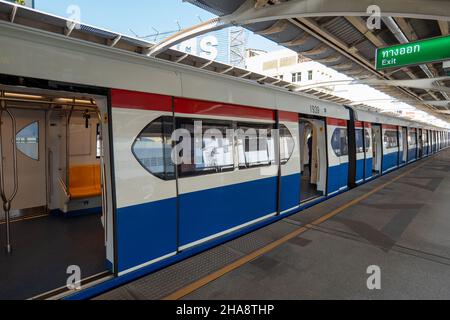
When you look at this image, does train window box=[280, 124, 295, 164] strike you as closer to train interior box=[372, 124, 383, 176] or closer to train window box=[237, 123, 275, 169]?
train window box=[237, 123, 275, 169]

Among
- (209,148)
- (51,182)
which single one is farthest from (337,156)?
(51,182)

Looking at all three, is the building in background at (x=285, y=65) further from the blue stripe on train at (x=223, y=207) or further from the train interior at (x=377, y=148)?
the blue stripe on train at (x=223, y=207)

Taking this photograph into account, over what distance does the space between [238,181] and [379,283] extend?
7.24ft

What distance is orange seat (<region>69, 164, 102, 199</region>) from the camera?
5.40 m

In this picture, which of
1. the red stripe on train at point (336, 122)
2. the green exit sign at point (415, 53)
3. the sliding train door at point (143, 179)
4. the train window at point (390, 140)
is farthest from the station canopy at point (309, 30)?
the train window at point (390, 140)

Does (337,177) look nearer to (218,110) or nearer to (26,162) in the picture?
(218,110)

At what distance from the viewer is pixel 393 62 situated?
17.1 feet

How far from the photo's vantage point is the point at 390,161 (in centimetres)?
1203

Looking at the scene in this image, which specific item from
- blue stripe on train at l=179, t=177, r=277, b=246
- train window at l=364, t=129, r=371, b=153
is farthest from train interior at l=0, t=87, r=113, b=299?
train window at l=364, t=129, r=371, b=153

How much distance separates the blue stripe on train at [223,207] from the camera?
134 inches

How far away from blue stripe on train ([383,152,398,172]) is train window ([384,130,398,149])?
1.26 feet

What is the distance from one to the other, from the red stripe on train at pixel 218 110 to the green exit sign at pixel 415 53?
9.17 ft

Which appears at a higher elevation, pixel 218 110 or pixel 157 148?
pixel 218 110

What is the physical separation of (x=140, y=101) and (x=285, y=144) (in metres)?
3.05
